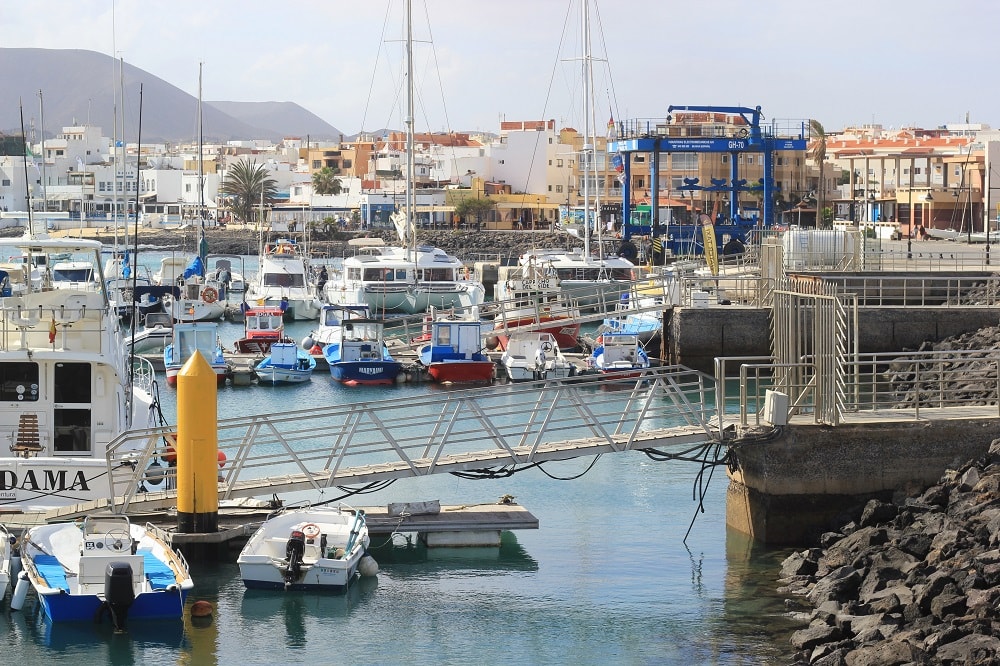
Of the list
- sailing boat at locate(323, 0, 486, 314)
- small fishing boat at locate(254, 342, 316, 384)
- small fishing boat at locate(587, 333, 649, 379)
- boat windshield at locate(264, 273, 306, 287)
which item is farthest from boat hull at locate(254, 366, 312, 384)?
boat windshield at locate(264, 273, 306, 287)

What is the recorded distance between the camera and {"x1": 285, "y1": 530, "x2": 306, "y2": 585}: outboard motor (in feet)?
62.6

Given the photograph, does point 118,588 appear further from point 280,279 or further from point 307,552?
point 280,279

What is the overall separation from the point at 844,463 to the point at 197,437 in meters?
8.81

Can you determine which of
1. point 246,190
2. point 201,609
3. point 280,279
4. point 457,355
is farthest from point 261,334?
point 246,190

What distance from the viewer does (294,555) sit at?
19.2m

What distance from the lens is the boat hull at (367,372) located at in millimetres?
42000

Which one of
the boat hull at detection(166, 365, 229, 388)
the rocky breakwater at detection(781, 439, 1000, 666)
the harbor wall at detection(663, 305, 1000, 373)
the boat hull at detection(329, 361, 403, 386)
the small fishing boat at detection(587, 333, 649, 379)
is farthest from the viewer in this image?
the boat hull at detection(329, 361, 403, 386)

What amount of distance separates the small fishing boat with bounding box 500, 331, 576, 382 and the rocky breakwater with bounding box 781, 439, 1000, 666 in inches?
817

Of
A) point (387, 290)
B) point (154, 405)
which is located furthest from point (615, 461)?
point (387, 290)

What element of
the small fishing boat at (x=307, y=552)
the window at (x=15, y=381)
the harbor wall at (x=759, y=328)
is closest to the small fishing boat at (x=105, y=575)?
the small fishing boat at (x=307, y=552)

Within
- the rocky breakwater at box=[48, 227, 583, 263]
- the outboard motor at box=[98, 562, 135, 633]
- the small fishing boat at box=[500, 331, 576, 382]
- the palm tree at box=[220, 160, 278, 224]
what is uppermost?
the palm tree at box=[220, 160, 278, 224]

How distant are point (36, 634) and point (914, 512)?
1119 cm

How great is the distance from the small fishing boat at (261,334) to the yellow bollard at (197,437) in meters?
25.6

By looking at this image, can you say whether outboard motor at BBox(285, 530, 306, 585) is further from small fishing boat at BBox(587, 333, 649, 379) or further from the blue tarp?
the blue tarp
